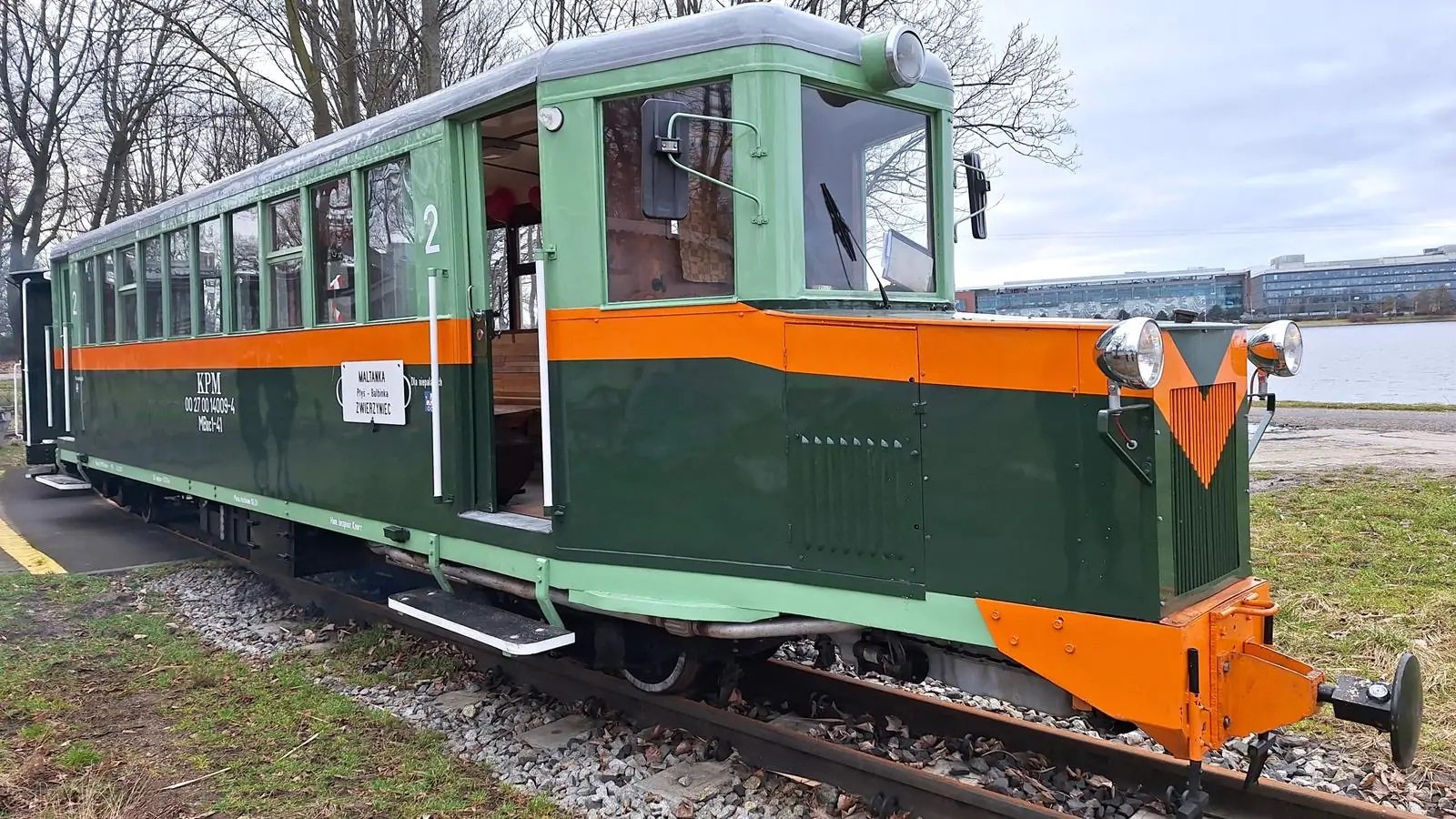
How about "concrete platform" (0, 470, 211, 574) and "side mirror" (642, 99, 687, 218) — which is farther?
"concrete platform" (0, 470, 211, 574)

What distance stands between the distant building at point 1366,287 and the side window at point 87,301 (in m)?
9.86

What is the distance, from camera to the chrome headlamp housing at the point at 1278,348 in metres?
3.93

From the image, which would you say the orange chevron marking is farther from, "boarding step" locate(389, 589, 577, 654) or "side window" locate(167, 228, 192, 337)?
"side window" locate(167, 228, 192, 337)

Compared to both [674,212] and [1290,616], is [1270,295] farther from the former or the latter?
[674,212]

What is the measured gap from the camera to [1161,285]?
16.3 ft

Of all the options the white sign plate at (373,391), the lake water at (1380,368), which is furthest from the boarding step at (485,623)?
the lake water at (1380,368)

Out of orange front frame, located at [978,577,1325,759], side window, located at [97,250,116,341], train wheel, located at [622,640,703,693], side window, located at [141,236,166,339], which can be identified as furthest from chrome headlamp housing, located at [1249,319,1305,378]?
side window, located at [97,250,116,341]

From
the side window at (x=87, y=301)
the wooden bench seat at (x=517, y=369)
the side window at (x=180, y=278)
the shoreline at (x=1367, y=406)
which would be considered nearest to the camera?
the wooden bench seat at (x=517, y=369)

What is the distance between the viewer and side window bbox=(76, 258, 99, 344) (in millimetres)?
9797

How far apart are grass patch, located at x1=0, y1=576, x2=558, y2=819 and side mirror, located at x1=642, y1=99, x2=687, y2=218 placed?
95.2 inches

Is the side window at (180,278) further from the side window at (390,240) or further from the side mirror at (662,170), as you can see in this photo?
the side mirror at (662,170)

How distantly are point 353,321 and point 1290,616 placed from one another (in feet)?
18.7

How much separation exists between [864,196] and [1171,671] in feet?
7.56

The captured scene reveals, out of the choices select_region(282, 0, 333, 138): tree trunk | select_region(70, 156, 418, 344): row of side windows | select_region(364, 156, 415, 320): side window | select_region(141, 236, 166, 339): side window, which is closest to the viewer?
select_region(364, 156, 415, 320): side window
